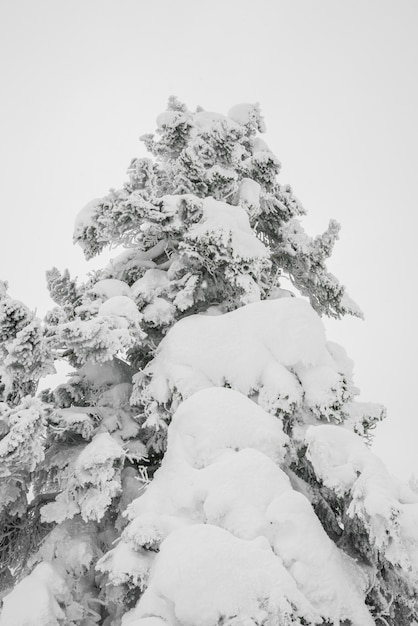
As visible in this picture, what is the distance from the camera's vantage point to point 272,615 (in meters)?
3.47

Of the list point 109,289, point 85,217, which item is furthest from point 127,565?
point 85,217

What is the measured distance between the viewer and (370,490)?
4.39 m

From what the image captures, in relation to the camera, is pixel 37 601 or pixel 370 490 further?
pixel 37 601

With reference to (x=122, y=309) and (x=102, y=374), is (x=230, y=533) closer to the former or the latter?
(x=122, y=309)

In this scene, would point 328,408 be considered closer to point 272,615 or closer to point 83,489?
point 272,615

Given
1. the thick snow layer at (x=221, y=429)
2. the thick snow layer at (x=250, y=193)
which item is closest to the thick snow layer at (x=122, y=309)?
the thick snow layer at (x=221, y=429)

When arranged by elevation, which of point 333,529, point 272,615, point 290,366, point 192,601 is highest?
point 290,366

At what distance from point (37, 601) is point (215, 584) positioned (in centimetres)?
229

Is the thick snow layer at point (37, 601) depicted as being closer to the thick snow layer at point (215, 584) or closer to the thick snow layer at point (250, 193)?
the thick snow layer at point (215, 584)

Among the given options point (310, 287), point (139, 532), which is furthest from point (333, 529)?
point (310, 287)

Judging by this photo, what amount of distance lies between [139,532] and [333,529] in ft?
8.74

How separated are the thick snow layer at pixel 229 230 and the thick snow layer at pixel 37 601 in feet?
18.9

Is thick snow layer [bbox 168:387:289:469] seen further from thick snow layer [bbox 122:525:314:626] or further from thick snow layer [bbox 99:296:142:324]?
thick snow layer [bbox 99:296:142:324]

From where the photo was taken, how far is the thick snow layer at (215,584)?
11.8 ft
